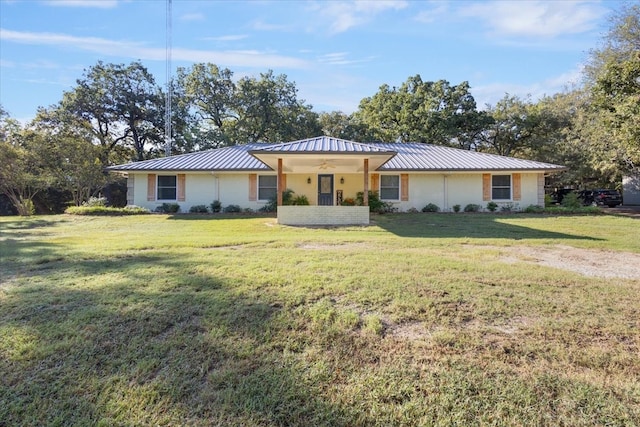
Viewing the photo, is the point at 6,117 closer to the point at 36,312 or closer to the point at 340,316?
the point at 36,312

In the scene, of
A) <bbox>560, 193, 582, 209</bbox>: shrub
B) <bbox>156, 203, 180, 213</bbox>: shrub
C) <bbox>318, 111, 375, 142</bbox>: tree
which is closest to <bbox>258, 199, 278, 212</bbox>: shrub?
<bbox>156, 203, 180, 213</bbox>: shrub

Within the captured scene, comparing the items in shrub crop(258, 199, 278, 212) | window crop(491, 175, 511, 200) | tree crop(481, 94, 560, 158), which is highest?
tree crop(481, 94, 560, 158)

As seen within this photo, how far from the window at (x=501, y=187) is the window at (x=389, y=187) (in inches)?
206

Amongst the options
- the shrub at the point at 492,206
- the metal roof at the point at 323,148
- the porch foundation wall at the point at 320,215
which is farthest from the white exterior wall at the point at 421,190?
the metal roof at the point at 323,148

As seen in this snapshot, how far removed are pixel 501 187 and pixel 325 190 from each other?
31.7 ft

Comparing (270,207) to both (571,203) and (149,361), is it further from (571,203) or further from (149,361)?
(571,203)

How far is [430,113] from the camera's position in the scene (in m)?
25.5

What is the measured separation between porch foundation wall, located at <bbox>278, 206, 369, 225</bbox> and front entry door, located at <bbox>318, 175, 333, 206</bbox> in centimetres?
594

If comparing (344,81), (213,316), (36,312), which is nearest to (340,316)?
(213,316)

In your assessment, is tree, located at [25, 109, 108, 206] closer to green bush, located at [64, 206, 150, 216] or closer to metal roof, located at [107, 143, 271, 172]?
metal roof, located at [107, 143, 271, 172]

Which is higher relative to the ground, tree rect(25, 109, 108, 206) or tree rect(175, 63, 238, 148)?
tree rect(175, 63, 238, 148)

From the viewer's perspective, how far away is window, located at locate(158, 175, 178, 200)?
57.7 ft

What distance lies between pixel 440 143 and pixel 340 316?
26.5m

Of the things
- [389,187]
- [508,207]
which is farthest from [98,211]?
[508,207]
